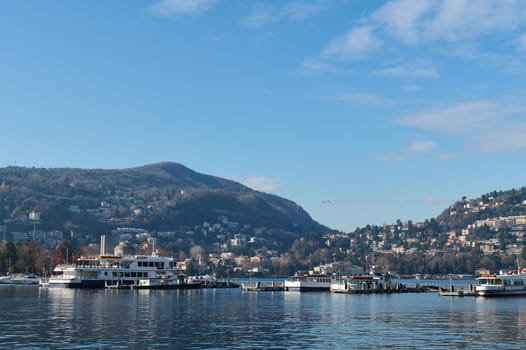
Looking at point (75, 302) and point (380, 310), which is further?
point (75, 302)

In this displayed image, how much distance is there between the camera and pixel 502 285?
409ft

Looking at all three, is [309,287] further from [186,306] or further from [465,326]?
[465,326]

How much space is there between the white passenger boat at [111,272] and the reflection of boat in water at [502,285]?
7188 centimetres

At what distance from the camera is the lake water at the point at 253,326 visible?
2100 inches

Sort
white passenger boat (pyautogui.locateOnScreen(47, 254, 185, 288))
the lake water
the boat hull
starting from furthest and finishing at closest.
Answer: white passenger boat (pyautogui.locateOnScreen(47, 254, 185, 288))
the boat hull
the lake water

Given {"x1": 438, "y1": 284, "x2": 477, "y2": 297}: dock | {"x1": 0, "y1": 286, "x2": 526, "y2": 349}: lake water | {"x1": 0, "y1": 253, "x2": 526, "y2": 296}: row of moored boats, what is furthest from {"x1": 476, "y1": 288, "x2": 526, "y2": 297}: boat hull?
{"x1": 0, "y1": 286, "x2": 526, "y2": 349}: lake water

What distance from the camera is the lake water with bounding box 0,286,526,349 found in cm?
5334

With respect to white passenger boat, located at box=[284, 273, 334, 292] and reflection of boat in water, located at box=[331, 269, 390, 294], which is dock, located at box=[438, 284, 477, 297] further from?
white passenger boat, located at box=[284, 273, 334, 292]

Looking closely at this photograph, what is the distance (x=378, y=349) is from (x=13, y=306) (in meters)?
57.6

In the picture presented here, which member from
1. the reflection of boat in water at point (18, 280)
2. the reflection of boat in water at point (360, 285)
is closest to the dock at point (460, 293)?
the reflection of boat in water at point (360, 285)

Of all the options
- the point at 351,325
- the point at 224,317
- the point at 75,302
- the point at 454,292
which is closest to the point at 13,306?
the point at 75,302

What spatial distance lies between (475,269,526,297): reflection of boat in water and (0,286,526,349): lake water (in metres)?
30.1

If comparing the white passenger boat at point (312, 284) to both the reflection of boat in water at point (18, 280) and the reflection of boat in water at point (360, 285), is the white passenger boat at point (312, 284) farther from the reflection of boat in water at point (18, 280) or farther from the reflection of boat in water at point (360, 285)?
the reflection of boat in water at point (18, 280)

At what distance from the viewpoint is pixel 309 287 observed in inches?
5965
